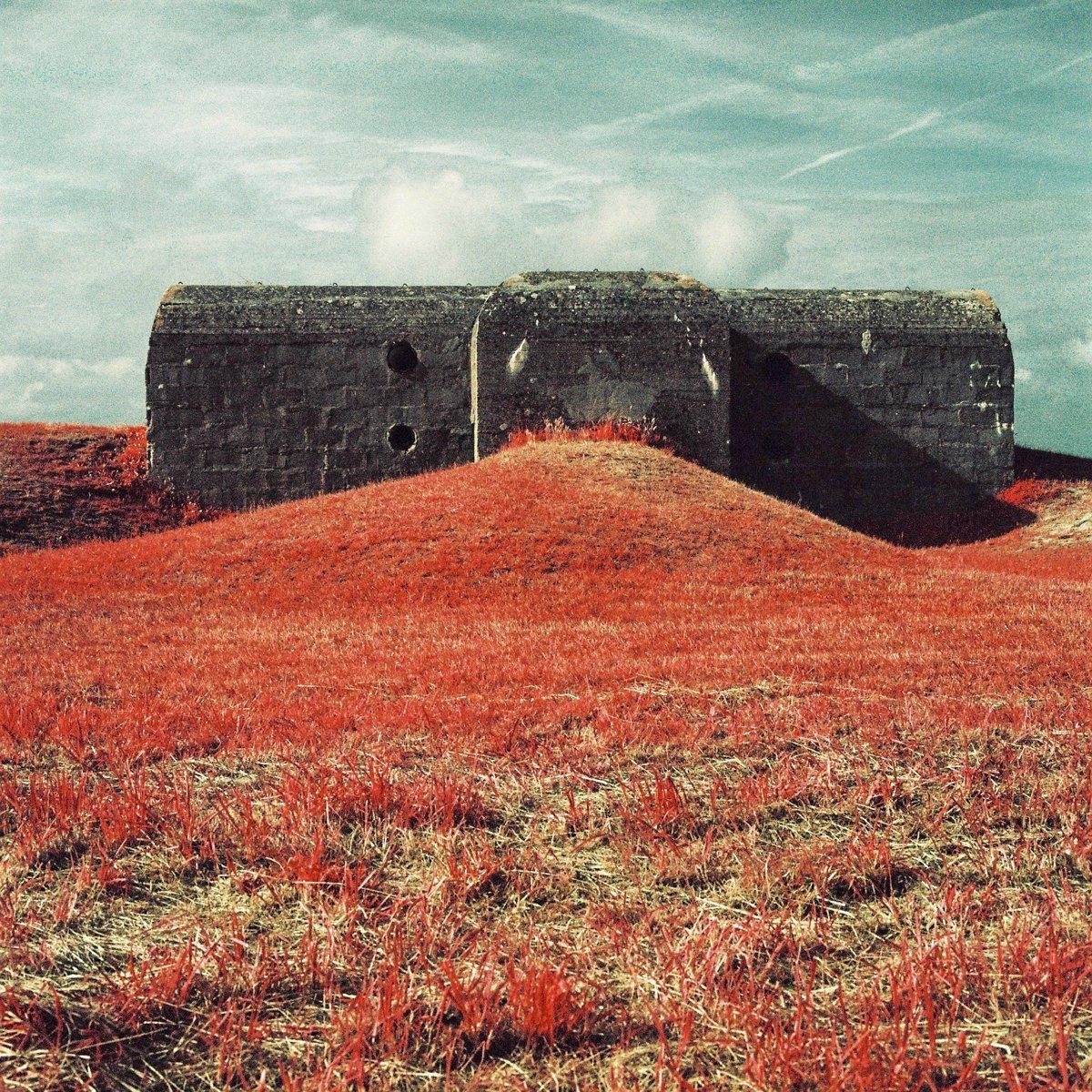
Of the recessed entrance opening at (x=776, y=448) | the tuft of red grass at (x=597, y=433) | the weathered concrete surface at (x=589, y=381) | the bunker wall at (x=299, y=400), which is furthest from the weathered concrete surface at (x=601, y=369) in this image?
the recessed entrance opening at (x=776, y=448)

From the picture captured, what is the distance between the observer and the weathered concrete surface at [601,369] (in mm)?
20078

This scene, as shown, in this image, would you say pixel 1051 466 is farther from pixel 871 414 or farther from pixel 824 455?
pixel 824 455

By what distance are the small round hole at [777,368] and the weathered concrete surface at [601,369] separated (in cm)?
356

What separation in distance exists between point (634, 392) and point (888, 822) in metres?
16.1

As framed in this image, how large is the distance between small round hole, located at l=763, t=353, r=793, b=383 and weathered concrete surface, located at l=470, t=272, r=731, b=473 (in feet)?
11.7

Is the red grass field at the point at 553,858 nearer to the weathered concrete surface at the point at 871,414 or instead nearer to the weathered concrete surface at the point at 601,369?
the weathered concrete surface at the point at 601,369

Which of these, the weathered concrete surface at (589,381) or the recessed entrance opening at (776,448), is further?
the recessed entrance opening at (776,448)

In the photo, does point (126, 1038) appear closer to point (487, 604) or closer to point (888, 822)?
point (888, 822)

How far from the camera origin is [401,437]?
2273cm

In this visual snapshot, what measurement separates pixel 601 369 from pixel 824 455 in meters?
6.55

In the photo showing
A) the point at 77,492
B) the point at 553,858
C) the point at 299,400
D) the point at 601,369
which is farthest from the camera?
the point at 299,400

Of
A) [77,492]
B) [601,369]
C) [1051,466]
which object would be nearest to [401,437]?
[601,369]

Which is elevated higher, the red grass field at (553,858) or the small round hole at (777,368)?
the small round hole at (777,368)

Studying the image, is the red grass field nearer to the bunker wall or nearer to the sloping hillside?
the sloping hillside
